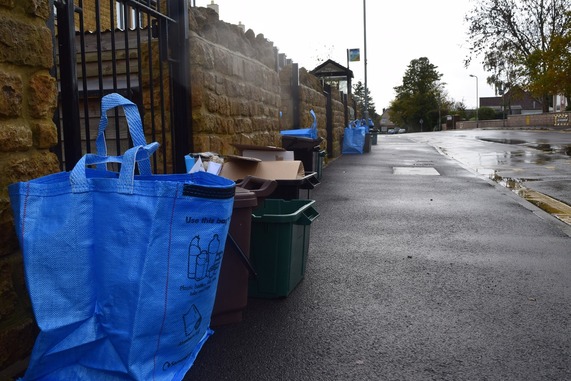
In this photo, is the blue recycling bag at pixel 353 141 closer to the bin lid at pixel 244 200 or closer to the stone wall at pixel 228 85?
the stone wall at pixel 228 85

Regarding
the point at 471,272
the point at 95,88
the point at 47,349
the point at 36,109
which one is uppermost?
the point at 95,88

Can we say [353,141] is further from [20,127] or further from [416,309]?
[20,127]

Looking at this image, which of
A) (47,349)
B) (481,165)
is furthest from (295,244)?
(481,165)

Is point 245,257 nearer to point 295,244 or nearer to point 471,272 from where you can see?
point 295,244

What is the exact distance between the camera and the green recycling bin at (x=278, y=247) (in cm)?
351

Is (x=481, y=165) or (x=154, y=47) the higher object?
(x=154, y=47)

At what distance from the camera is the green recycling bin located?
11.5ft

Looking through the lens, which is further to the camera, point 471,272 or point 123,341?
point 471,272

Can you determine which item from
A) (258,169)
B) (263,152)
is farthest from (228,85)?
(258,169)

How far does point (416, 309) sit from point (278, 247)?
96cm

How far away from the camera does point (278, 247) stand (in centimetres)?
356

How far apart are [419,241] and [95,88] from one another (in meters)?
3.57

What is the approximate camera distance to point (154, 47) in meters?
5.02

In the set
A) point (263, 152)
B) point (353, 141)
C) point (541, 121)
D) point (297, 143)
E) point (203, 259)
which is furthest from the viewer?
point (541, 121)
